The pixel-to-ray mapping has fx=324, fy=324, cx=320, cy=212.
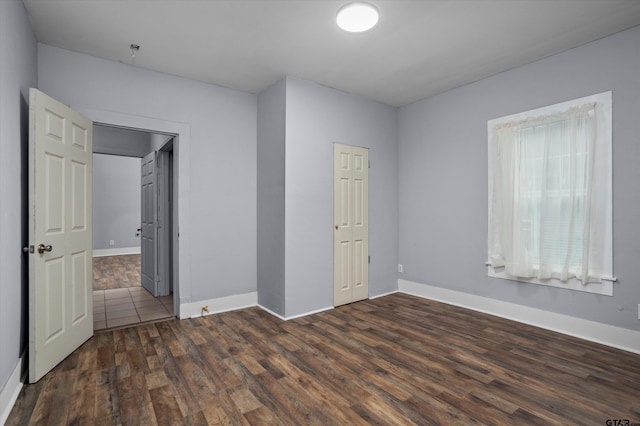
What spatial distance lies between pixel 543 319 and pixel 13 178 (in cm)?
479

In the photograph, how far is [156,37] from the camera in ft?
9.57

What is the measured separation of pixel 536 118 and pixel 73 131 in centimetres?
447

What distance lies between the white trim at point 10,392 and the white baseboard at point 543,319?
13.9 feet

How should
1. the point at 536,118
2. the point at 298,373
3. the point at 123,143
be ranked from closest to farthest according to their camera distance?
1. the point at 298,373
2. the point at 536,118
3. the point at 123,143

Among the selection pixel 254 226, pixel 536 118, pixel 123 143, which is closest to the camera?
pixel 536 118

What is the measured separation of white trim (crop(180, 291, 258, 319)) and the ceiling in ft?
8.69

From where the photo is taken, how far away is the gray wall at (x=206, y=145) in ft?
10.7

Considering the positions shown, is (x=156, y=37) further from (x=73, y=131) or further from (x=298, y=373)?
(x=298, y=373)

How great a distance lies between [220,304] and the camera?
3.96m

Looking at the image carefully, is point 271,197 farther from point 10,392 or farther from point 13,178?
point 10,392

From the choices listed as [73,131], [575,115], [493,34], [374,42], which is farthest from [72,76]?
[575,115]

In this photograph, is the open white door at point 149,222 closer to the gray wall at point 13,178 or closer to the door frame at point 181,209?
the door frame at point 181,209

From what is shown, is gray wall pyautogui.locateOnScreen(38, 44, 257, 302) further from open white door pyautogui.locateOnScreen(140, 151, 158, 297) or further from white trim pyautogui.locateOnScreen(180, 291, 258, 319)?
open white door pyautogui.locateOnScreen(140, 151, 158, 297)

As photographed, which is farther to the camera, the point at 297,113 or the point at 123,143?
the point at 123,143
